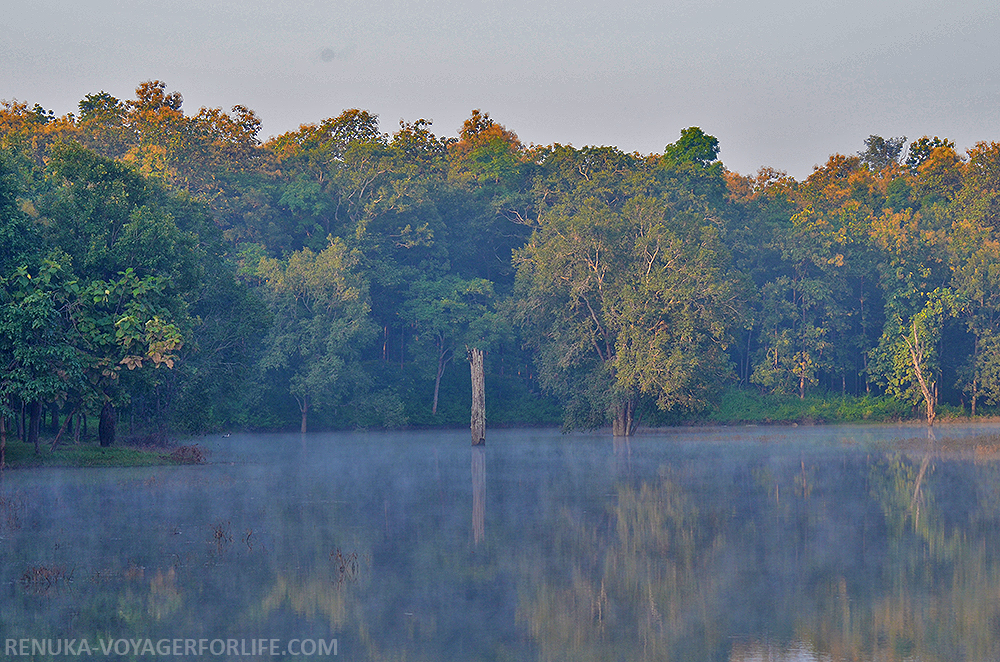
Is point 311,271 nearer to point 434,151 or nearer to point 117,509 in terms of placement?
point 434,151

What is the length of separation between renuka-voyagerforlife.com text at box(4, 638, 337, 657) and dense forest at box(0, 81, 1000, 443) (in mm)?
30657

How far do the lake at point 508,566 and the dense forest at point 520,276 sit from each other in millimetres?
19733

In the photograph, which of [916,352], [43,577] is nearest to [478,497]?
[43,577]

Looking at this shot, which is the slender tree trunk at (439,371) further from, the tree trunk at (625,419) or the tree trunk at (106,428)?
the tree trunk at (106,428)

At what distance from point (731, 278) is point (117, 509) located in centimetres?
4838

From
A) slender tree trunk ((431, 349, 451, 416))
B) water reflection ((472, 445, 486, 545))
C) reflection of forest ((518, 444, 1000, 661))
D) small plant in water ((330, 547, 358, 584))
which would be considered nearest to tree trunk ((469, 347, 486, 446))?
water reflection ((472, 445, 486, 545))

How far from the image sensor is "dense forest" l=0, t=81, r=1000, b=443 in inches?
2211

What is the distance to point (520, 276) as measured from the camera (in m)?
65.1

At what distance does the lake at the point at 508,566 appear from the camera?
10852 mm

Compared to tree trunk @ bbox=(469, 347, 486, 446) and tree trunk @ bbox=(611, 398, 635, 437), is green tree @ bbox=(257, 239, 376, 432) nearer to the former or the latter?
tree trunk @ bbox=(469, 347, 486, 446)

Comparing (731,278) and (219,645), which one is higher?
(731,278)

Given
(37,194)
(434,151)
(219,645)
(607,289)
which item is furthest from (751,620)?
(434,151)

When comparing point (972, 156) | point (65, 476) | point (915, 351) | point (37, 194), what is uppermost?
point (972, 156)

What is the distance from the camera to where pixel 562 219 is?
204 feet
